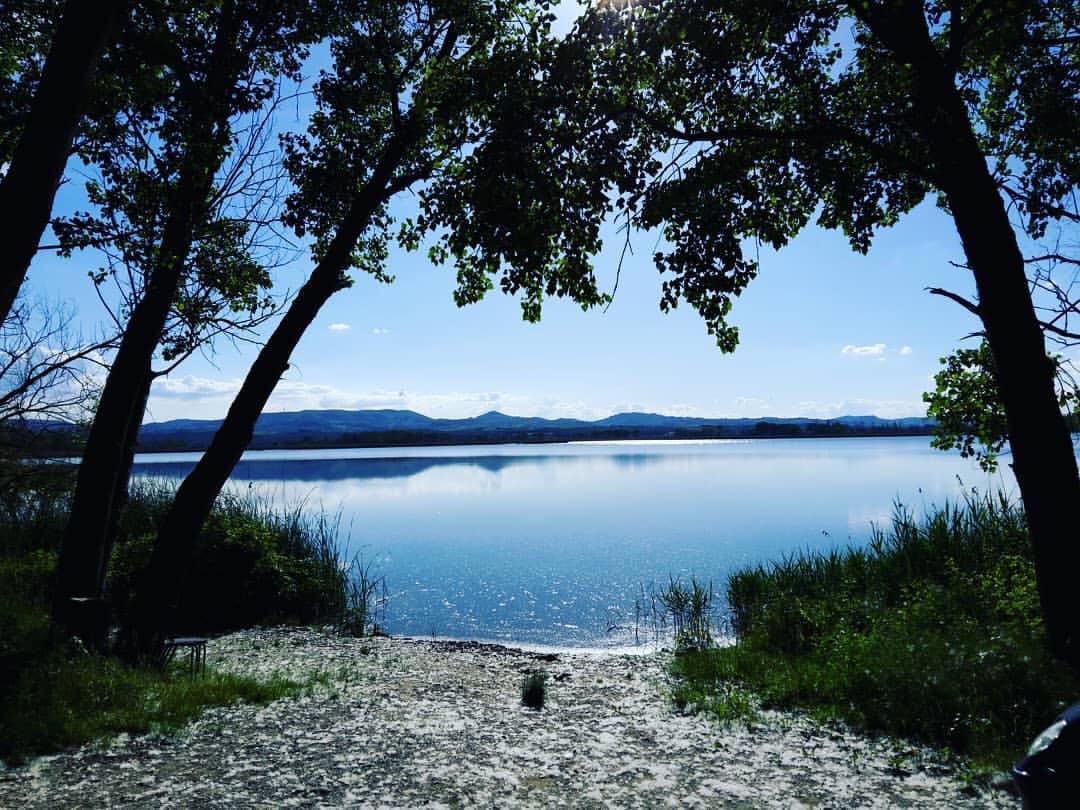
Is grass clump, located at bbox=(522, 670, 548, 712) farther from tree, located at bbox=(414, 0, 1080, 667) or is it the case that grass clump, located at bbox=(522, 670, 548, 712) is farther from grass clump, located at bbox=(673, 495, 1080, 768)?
tree, located at bbox=(414, 0, 1080, 667)

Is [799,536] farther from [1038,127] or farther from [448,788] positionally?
[448,788]

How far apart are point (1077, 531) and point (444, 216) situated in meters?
7.94

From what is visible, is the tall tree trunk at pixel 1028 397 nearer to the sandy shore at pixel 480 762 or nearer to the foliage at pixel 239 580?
the sandy shore at pixel 480 762

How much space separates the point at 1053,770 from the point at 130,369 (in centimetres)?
1068

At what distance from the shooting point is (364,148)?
11.4m

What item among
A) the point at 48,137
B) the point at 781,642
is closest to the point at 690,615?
the point at 781,642

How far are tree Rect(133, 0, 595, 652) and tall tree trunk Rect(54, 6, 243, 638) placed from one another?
2.88ft

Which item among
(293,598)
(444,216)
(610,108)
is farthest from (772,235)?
(293,598)

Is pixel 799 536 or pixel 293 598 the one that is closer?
pixel 293 598

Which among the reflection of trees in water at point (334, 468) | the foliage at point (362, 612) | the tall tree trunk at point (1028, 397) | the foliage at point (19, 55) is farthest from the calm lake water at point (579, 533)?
the reflection of trees in water at point (334, 468)

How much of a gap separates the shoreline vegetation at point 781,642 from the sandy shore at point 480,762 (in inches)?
17.6

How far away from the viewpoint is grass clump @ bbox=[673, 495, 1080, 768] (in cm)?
670

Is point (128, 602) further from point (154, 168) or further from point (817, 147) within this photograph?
point (817, 147)

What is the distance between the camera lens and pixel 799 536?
93.2 feet
